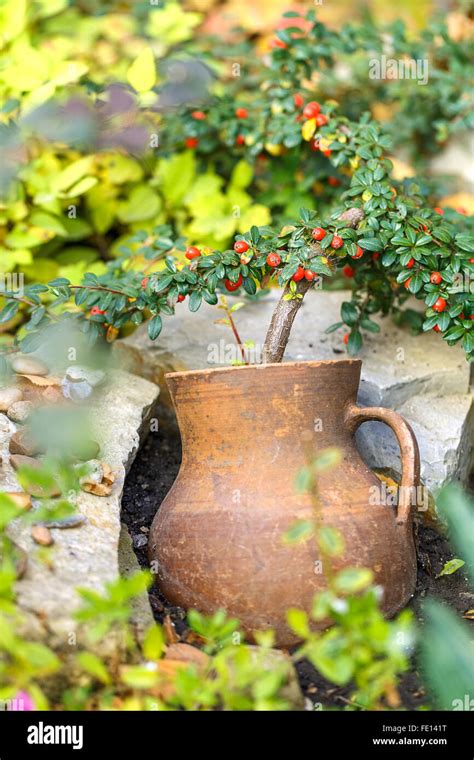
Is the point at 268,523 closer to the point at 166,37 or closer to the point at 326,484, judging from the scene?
the point at 326,484

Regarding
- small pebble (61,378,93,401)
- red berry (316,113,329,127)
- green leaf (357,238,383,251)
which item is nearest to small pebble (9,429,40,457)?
small pebble (61,378,93,401)

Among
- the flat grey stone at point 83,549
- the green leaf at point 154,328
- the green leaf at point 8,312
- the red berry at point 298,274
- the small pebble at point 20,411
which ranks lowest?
the flat grey stone at point 83,549

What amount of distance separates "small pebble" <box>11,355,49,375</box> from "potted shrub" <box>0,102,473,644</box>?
0.34 ft

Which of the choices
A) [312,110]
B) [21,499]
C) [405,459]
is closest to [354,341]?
[405,459]

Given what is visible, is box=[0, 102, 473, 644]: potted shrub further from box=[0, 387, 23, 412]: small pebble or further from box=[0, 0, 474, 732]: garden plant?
box=[0, 387, 23, 412]: small pebble

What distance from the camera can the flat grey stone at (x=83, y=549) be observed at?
1.52m

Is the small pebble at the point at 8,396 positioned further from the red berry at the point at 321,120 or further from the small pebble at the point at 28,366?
the red berry at the point at 321,120

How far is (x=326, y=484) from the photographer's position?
1866 mm

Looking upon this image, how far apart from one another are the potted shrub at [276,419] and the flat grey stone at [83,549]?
18 cm

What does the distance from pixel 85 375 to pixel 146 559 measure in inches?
22.8

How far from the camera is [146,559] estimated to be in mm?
2105

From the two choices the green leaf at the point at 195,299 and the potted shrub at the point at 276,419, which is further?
the green leaf at the point at 195,299

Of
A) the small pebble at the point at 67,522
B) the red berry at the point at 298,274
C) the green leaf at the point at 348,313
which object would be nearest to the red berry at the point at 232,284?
the red berry at the point at 298,274
